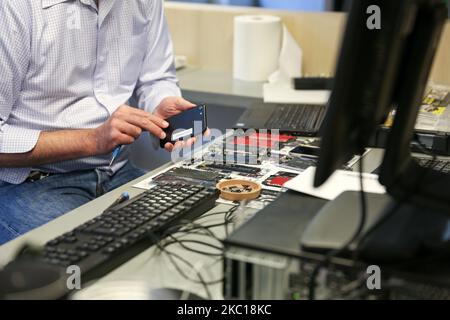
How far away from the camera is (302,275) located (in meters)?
0.81

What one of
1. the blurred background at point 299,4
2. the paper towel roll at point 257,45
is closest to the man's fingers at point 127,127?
the paper towel roll at point 257,45

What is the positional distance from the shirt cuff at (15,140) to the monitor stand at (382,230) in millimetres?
847

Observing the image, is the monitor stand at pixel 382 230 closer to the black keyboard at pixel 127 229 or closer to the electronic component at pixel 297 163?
the black keyboard at pixel 127 229

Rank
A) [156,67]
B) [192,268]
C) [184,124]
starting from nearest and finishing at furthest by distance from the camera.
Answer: [192,268]
[184,124]
[156,67]

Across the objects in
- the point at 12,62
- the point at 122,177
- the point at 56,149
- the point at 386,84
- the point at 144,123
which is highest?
the point at 386,84

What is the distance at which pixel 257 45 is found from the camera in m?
2.24

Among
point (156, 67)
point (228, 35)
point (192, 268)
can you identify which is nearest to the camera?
point (192, 268)

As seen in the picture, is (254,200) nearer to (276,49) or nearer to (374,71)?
(374,71)

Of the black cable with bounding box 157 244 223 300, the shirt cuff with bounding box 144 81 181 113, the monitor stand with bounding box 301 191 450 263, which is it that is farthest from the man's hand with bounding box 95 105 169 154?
the monitor stand with bounding box 301 191 450 263

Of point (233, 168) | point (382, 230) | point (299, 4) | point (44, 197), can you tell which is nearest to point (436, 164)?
point (233, 168)

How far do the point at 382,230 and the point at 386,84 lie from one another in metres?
0.20

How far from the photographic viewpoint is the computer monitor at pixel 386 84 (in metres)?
0.76

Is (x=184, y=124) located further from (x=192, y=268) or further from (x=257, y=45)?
(x=257, y=45)
